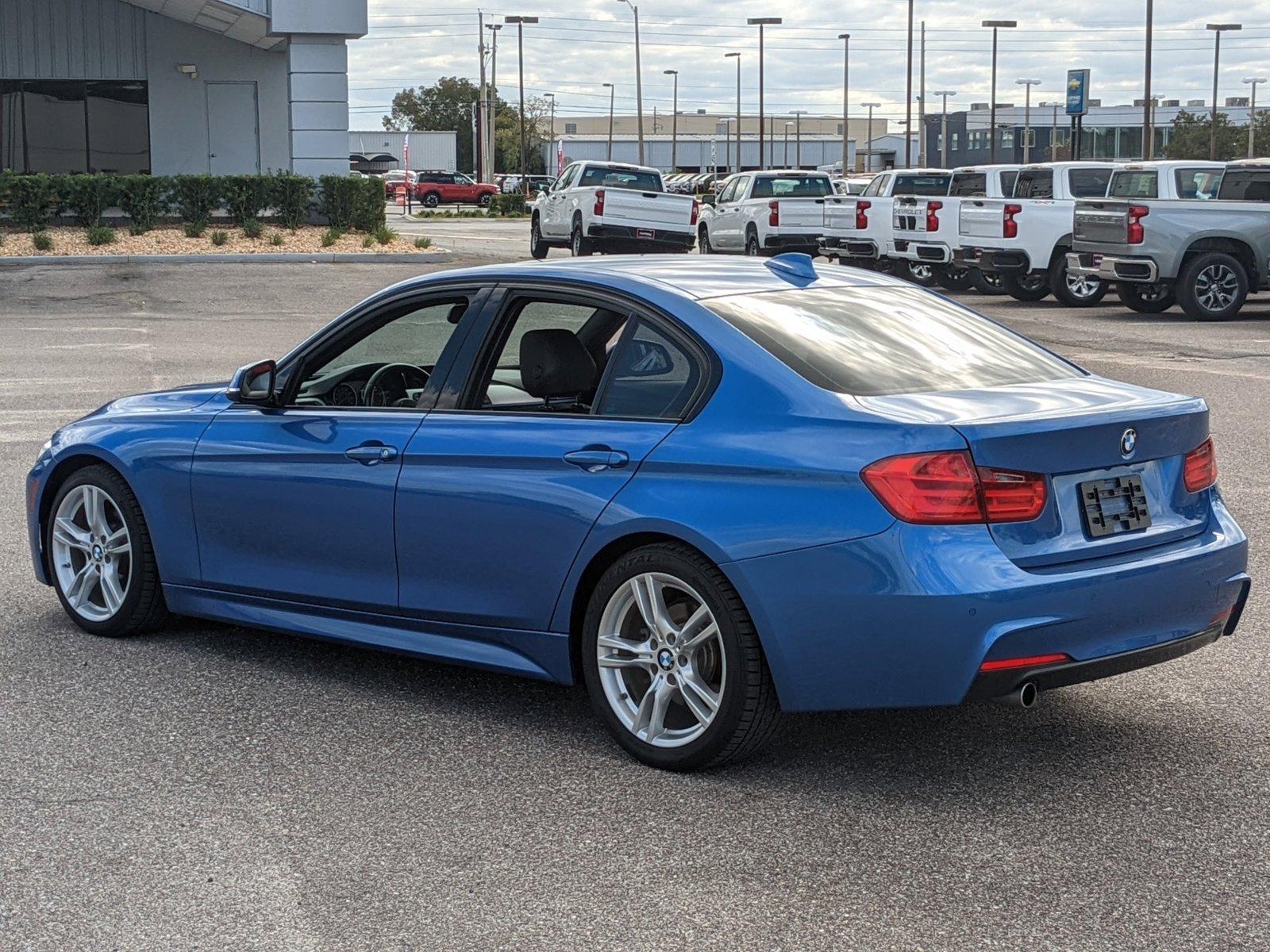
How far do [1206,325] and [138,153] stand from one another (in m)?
25.5

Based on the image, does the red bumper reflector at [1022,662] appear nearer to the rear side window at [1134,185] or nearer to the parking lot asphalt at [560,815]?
the parking lot asphalt at [560,815]

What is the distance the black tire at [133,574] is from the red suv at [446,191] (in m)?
78.9

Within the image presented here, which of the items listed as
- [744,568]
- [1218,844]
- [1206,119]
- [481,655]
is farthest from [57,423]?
[1206,119]

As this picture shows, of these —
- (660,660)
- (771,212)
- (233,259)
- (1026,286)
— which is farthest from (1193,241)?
(660,660)

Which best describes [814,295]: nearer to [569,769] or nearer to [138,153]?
[569,769]

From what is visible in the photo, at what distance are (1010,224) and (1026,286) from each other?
5.73ft

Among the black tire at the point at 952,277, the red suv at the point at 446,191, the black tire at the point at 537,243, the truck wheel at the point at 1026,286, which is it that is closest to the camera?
the truck wheel at the point at 1026,286

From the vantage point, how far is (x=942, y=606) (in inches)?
170

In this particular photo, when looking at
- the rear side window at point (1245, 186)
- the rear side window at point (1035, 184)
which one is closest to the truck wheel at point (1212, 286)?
the rear side window at point (1245, 186)

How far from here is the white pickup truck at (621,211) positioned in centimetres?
3177

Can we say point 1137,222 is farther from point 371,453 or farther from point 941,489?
point 941,489

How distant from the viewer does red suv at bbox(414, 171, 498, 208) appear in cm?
8531

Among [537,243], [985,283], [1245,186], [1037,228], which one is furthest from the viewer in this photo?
[537,243]

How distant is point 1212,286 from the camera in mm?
21875
